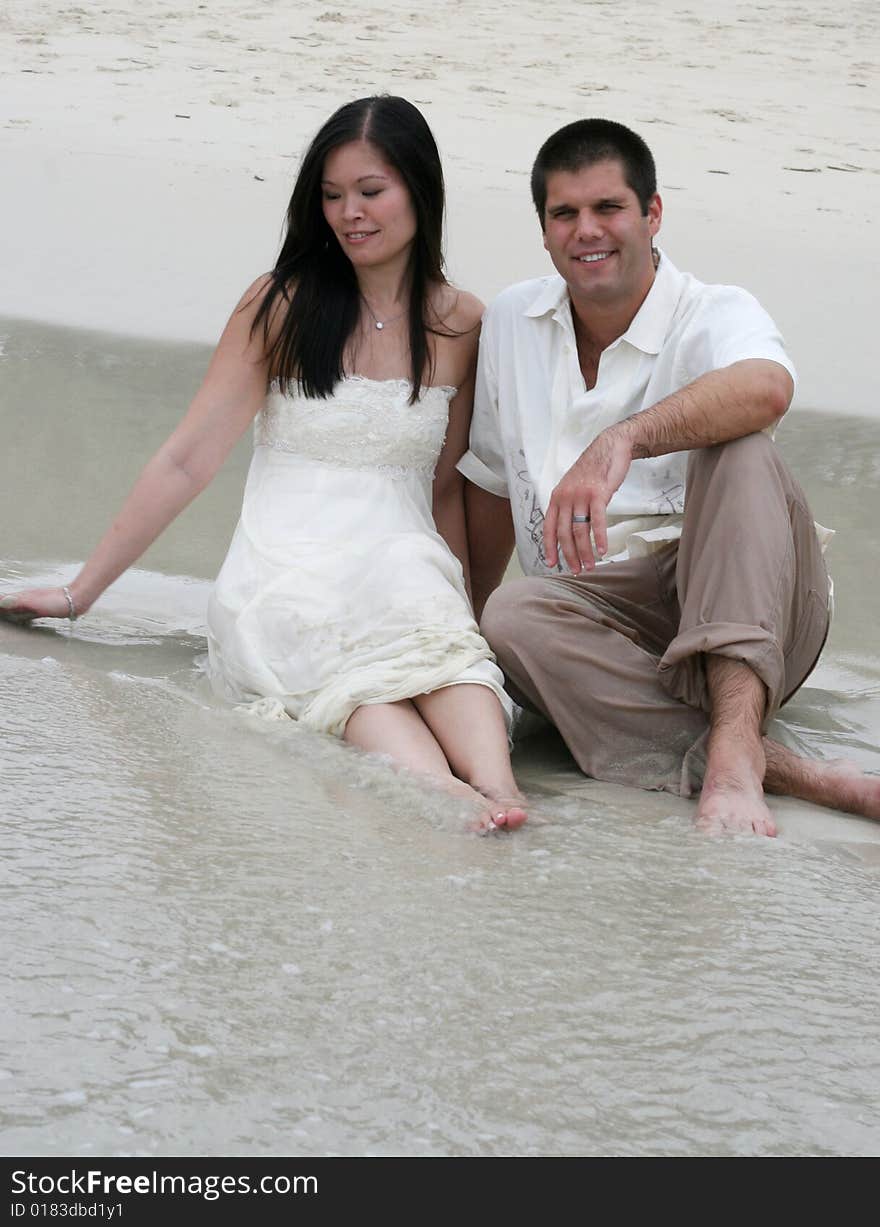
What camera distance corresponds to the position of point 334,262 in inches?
132

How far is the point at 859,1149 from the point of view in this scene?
1779mm

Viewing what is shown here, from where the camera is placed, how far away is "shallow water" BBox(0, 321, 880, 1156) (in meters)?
1.77

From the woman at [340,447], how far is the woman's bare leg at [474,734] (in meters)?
0.04

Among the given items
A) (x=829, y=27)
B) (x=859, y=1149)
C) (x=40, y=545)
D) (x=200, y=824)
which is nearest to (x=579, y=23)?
(x=829, y=27)

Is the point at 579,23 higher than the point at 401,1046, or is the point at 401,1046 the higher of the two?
the point at 579,23

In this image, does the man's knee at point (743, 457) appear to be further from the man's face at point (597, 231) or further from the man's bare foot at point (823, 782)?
the man's bare foot at point (823, 782)

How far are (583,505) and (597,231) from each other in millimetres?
599

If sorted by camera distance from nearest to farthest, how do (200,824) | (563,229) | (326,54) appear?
1. (200,824)
2. (563,229)
3. (326,54)

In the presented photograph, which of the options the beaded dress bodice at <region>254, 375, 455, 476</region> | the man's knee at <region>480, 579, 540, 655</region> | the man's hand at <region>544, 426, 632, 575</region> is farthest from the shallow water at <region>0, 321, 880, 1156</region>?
Answer: the beaded dress bodice at <region>254, 375, 455, 476</region>

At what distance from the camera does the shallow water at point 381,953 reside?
1771 mm

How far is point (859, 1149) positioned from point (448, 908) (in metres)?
0.69

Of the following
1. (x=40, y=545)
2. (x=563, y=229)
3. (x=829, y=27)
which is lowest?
(x=40, y=545)

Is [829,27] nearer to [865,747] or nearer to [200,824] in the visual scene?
[865,747]

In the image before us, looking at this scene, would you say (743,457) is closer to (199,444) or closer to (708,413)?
(708,413)
